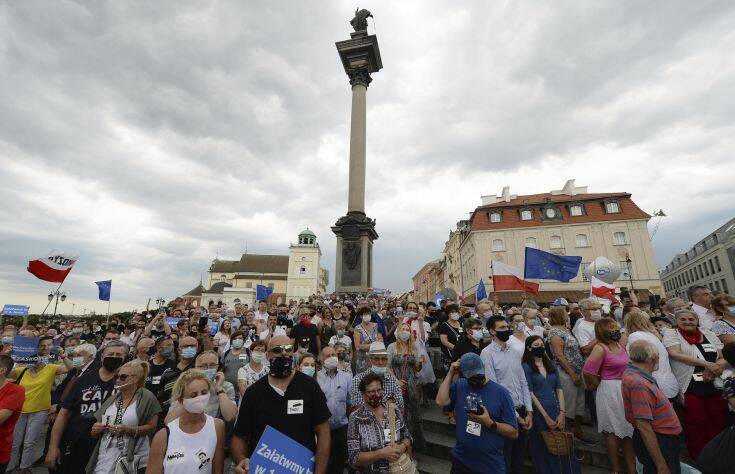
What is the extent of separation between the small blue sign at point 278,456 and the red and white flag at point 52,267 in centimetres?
1493

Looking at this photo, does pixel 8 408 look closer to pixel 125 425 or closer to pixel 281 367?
pixel 125 425

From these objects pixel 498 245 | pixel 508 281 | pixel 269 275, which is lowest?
pixel 508 281

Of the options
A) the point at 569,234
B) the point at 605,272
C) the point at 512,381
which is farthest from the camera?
the point at 569,234

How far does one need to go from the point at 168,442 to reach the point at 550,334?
5.68 m

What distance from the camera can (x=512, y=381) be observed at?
442 centimetres

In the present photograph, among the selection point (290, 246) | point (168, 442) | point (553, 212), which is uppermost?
point (290, 246)

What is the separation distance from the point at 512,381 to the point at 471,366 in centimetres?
143

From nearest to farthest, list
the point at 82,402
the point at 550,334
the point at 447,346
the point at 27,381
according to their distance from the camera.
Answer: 1. the point at 82,402
2. the point at 27,381
3. the point at 550,334
4. the point at 447,346

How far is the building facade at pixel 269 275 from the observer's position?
77.9 metres

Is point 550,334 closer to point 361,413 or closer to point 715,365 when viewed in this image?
point 715,365

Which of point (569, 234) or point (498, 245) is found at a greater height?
point (569, 234)

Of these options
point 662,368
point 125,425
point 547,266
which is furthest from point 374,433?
point 547,266

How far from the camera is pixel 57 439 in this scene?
3.85 metres

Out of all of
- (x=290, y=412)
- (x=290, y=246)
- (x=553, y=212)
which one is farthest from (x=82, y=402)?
(x=290, y=246)
